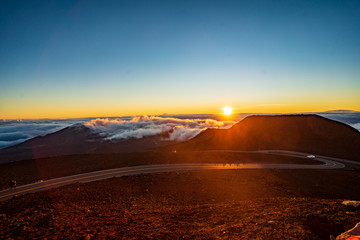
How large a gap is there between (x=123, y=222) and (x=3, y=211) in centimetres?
959

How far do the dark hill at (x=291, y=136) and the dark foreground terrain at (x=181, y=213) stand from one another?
4406 cm

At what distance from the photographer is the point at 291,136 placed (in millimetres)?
65938

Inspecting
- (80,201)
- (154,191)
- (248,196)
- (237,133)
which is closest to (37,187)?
(80,201)

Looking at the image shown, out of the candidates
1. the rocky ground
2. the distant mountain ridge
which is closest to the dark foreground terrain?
the rocky ground

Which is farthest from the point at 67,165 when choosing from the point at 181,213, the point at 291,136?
the point at 291,136

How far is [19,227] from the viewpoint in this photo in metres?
9.07

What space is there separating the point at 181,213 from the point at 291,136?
68508mm

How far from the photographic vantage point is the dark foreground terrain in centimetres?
783

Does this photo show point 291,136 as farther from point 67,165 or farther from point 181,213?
point 67,165

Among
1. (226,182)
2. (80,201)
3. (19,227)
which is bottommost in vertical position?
(226,182)

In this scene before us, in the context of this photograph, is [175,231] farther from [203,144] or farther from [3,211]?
[203,144]

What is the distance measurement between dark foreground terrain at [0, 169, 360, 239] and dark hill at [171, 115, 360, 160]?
4406 cm

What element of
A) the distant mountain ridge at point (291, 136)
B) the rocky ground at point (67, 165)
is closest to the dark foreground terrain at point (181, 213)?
the rocky ground at point (67, 165)

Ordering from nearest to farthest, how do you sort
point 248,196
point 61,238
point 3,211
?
1. point 61,238
2. point 3,211
3. point 248,196
